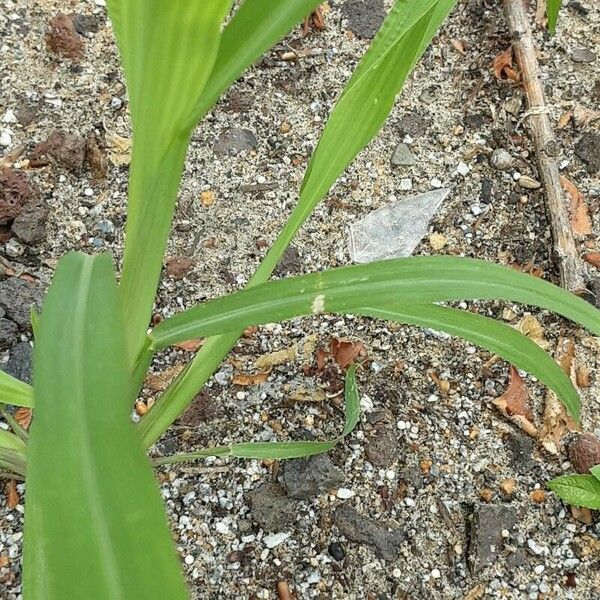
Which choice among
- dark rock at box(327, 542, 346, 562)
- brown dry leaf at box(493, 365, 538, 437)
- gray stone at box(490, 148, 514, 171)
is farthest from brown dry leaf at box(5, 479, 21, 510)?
gray stone at box(490, 148, 514, 171)

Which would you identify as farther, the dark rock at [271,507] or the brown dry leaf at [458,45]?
the brown dry leaf at [458,45]

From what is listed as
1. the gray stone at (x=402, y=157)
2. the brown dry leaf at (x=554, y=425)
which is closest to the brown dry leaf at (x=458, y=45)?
the gray stone at (x=402, y=157)

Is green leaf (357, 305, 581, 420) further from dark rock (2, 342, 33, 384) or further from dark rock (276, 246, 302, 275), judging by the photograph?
dark rock (2, 342, 33, 384)

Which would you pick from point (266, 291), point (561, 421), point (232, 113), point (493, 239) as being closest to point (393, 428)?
point (561, 421)

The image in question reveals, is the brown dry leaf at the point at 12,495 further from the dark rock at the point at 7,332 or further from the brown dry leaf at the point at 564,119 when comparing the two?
the brown dry leaf at the point at 564,119

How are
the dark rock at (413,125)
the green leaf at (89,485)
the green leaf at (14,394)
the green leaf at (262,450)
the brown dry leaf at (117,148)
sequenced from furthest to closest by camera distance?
the dark rock at (413,125)
the brown dry leaf at (117,148)
the green leaf at (262,450)
the green leaf at (14,394)
the green leaf at (89,485)

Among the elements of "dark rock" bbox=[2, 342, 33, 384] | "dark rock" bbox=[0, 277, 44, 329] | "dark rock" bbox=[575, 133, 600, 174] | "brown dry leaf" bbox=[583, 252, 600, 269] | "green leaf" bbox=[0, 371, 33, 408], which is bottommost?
"green leaf" bbox=[0, 371, 33, 408]
